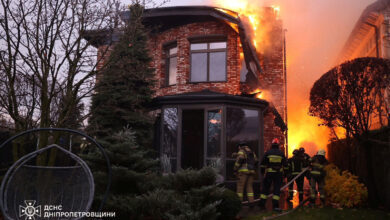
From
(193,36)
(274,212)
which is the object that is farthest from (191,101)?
(274,212)

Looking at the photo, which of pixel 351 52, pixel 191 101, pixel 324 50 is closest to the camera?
pixel 191 101

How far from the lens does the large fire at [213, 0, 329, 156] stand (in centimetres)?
1402

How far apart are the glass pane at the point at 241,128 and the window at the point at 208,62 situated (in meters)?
2.10

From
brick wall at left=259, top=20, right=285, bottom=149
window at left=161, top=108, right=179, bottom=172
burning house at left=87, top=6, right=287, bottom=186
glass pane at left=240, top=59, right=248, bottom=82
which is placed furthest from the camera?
brick wall at left=259, top=20, right=285, bottom=149

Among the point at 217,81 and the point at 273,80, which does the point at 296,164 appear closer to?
the point at 273,80

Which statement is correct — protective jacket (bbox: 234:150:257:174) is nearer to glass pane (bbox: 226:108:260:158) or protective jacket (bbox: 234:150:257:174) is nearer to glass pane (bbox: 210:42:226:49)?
glass pane (bbox: 226:108:260:158)

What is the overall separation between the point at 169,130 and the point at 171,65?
12.0 ft

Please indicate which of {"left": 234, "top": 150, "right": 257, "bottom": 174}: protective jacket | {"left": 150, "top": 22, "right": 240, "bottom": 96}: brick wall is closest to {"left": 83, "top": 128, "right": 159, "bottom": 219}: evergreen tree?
{"left": 234, "top": 150, "right": 257, "bottom": 174}: protective jacket

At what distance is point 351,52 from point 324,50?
13.9 ft

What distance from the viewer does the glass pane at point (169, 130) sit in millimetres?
12320

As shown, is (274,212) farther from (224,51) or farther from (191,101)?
(224,51)

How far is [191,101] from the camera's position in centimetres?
1210

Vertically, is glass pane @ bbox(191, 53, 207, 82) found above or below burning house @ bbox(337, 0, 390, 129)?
below

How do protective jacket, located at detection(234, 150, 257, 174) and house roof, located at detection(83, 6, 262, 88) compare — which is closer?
protective jacket, located at detection(234, 150, 257, 174)
